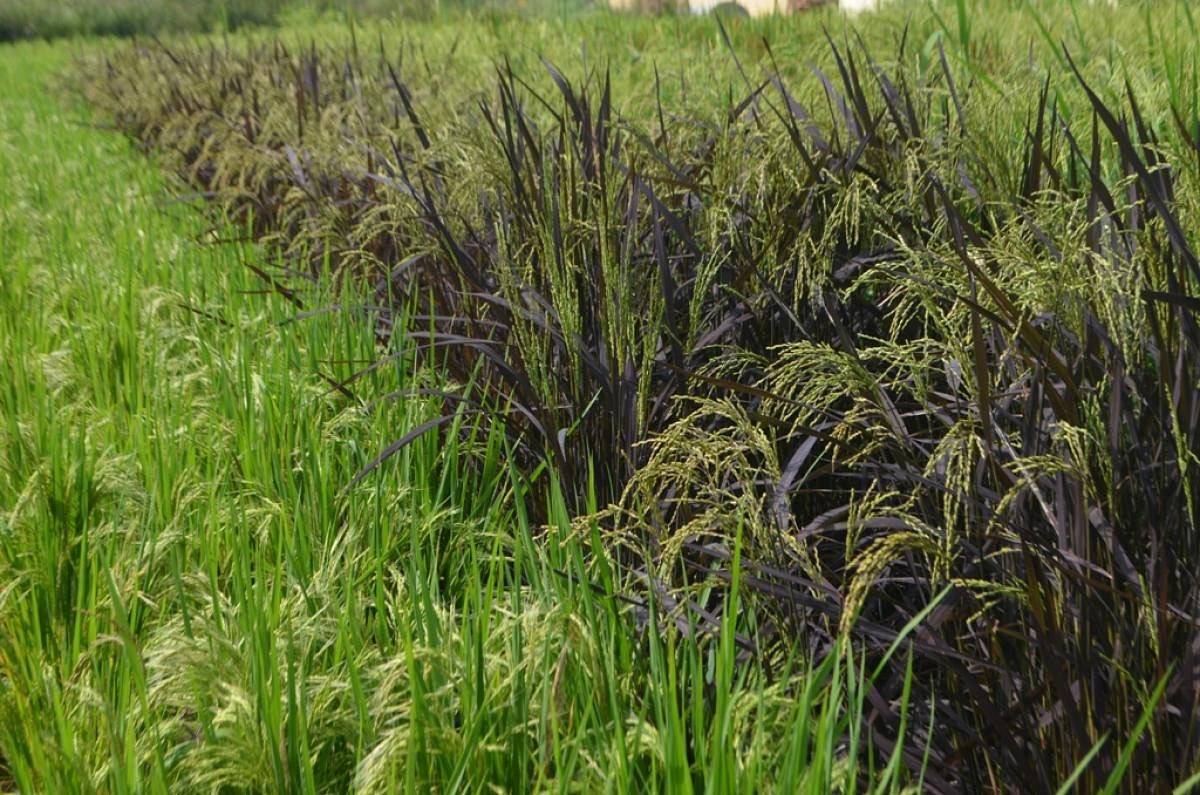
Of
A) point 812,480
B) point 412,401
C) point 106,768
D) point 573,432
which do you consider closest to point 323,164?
point 412,401

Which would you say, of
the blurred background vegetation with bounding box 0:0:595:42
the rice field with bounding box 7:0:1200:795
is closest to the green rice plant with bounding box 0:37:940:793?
the rice field with bounding box 7:0:1200:795

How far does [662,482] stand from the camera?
79.9 inches

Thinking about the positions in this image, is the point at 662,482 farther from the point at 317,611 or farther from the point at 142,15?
the point at 142,15

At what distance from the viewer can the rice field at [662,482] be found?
1.40 m

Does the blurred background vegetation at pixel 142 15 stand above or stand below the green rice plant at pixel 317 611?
above

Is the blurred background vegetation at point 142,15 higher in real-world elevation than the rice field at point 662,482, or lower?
higher

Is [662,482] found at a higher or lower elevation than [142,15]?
lower

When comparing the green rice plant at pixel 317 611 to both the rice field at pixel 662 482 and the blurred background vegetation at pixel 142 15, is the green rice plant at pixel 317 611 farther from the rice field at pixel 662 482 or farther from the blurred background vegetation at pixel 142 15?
the blurred background vegetation at pixel 142 15

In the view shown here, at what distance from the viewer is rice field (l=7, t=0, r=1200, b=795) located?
1398mm

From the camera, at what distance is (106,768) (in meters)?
1.43

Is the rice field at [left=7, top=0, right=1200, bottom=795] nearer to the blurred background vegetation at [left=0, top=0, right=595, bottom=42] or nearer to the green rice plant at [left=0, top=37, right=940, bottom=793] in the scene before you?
the green rice plant at [left=0, top=37, right=940, bottom=793]

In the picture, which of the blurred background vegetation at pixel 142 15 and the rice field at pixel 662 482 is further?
the blurred background vegetation at pixel 142 15

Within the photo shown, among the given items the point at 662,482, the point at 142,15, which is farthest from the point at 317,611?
the point at 142,15

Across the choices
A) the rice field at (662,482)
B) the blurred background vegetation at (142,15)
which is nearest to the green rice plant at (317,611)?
the rice field at (662,482)
